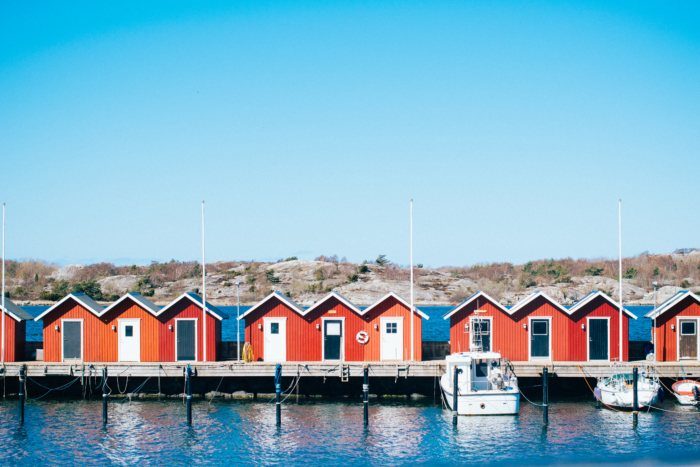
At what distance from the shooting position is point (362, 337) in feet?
126

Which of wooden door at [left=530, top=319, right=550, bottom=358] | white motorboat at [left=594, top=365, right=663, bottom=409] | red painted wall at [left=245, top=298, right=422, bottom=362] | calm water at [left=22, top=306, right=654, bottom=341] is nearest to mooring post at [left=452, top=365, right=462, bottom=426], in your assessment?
red painted wall at [left=245, top=298, right=422, bottom=362]

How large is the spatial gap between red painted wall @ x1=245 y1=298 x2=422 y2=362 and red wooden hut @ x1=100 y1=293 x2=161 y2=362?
18.8 ft

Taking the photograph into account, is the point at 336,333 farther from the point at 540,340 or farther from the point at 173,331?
the point at 540,340

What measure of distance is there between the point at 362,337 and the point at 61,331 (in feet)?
58.4

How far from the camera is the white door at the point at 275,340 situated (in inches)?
1517

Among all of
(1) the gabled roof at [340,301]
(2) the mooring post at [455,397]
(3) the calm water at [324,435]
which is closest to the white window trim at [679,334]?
(3) the calm water at [324,435]

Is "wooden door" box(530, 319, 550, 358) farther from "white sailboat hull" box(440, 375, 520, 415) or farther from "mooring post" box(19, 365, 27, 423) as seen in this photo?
"mooring post" box(19, 365, 27, 423)

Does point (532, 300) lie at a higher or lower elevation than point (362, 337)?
higher

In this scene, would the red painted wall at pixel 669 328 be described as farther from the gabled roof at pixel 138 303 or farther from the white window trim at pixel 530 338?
the gabled roof at pixel 138 303

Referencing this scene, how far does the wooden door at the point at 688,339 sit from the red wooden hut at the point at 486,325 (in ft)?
31.7

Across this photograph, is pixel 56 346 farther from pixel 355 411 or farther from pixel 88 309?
pixel 355 411

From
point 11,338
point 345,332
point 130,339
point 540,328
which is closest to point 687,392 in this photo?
point 540,328

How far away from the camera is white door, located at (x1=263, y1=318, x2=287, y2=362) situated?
3853 cm

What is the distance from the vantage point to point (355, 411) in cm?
3528
